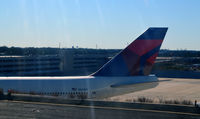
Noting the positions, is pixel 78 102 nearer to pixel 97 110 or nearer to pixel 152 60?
pixel 97 110

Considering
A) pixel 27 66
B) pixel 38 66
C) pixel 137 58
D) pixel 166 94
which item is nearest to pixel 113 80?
pixel 137 58

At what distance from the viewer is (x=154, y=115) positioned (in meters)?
10.4

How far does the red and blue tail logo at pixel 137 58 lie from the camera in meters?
19.3

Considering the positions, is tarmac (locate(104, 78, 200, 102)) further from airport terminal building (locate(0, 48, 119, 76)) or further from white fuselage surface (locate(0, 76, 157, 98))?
airport terminal building (locate(0, 48, 119, 76))

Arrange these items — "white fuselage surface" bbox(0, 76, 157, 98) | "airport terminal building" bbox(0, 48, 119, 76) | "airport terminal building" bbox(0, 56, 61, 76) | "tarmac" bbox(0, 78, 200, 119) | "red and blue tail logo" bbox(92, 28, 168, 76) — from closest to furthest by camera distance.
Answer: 1. "tarmac" bbox(0, 78, 200, 119)
2. "white fuselage surface" bbox(0, 76, 157, 98)
3. "red and blue tail logo" bbox(92, 28, 168, 76)
4. "airport terminal building" bbox(0, 48, 119, 76)
5. "airport terminal building" bbox(0, 56, 61, 76)

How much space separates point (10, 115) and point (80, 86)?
812cm

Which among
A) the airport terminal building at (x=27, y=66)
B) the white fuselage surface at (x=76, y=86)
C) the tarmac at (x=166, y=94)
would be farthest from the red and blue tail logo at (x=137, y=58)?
the airport terminal building at (x=27, y=66)

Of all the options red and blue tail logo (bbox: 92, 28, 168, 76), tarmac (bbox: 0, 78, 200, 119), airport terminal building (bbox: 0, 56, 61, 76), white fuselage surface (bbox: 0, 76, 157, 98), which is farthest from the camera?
airport terminal building (bbox: 0, 56, 61, 76)

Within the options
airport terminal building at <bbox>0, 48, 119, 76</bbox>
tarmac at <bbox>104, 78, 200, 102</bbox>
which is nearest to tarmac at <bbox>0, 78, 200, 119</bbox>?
tarmac at <bbox>104, 78, 200, 102</bbox>

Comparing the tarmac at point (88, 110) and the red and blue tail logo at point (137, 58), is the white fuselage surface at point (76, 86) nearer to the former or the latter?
the red and blue tail logo at point (137, 58)

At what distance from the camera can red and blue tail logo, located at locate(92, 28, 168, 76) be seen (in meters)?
19.3

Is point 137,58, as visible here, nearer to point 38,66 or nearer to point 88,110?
point 88,110

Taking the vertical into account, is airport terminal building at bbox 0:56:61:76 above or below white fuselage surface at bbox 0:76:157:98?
above

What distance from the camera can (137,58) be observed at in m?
19.5
